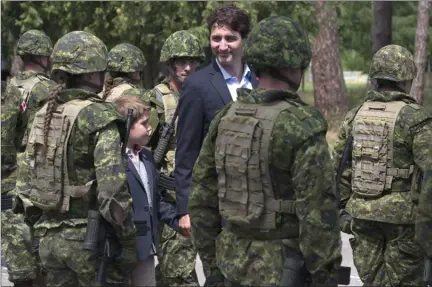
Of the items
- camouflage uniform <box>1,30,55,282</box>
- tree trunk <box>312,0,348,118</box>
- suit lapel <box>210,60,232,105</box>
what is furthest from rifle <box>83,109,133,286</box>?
tree trunk <box>312,0,348,118</box>

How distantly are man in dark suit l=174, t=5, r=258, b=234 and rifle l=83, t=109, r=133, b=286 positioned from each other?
0.37 metres

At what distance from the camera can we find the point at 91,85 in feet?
21.4

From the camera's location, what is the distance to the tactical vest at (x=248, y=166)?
5.07m

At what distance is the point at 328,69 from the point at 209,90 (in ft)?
69.8

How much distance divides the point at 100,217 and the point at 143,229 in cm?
69

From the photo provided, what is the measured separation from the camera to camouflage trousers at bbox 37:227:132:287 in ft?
20.9

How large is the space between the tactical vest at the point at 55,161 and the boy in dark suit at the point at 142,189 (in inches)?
21.3

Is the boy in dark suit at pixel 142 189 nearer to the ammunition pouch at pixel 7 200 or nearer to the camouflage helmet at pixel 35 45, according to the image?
the ammunition pouch at pixel 7 200

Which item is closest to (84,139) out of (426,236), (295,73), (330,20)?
(295,73)

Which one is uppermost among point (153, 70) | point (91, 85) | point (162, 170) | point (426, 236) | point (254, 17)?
point (91, 85)

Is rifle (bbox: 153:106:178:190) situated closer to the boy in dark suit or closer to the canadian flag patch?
the boy in dark suit

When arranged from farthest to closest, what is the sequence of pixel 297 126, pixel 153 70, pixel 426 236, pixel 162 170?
1. pixel 153 70
2. pixel 162 170
3. pixel 426 236
4. pixel 297 126

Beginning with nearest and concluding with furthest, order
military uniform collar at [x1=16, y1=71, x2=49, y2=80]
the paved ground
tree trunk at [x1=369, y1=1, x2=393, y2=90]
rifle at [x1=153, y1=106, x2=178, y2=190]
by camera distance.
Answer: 1. rifle at [x1=153, y1=106, x2=178, y2=190]
2. military uniform collar at [x1=16, y1=71, x2=49, y2=80]
3. the paved ground
4. tree trunk at [x1=369, y1=1, x2=393, y2=90]

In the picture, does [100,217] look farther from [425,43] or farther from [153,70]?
[153,70]
